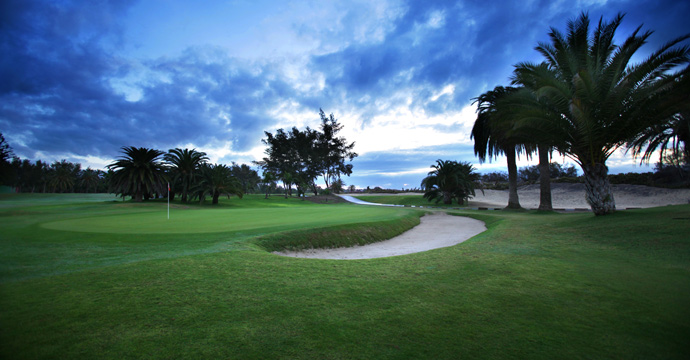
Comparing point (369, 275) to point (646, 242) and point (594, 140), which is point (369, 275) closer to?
point (646, 242)

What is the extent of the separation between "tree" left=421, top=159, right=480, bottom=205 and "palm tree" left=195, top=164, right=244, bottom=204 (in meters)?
25.9

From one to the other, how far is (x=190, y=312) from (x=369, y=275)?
117 inches

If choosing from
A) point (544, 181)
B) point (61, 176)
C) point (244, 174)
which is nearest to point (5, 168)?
point (544, 181)

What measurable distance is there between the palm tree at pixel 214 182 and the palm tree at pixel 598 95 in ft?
109

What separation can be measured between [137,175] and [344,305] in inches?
1518

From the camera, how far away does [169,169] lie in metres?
37.4

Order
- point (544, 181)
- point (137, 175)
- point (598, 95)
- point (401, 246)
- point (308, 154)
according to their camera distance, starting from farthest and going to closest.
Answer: point (308, 154) < point (137, 175) < point (544, 181) < point (598, 95) < point (401, 246)

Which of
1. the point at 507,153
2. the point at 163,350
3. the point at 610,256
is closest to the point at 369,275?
the point at 163,350

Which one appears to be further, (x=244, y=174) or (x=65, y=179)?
(x=244, y=174)

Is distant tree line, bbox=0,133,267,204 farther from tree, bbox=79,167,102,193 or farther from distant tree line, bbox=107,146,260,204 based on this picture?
tree, bbox=79,167,102,193

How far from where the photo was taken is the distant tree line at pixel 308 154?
6519 centimetres

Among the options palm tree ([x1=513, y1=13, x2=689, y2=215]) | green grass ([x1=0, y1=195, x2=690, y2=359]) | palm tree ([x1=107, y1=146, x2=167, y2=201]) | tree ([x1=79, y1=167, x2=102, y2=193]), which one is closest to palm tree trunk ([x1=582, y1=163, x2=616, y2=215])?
palm tree ([x1=513, y1=13, x2=689, y2=215])

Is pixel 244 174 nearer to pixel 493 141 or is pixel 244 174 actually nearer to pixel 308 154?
pixel 308 154

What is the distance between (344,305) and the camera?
388cm
